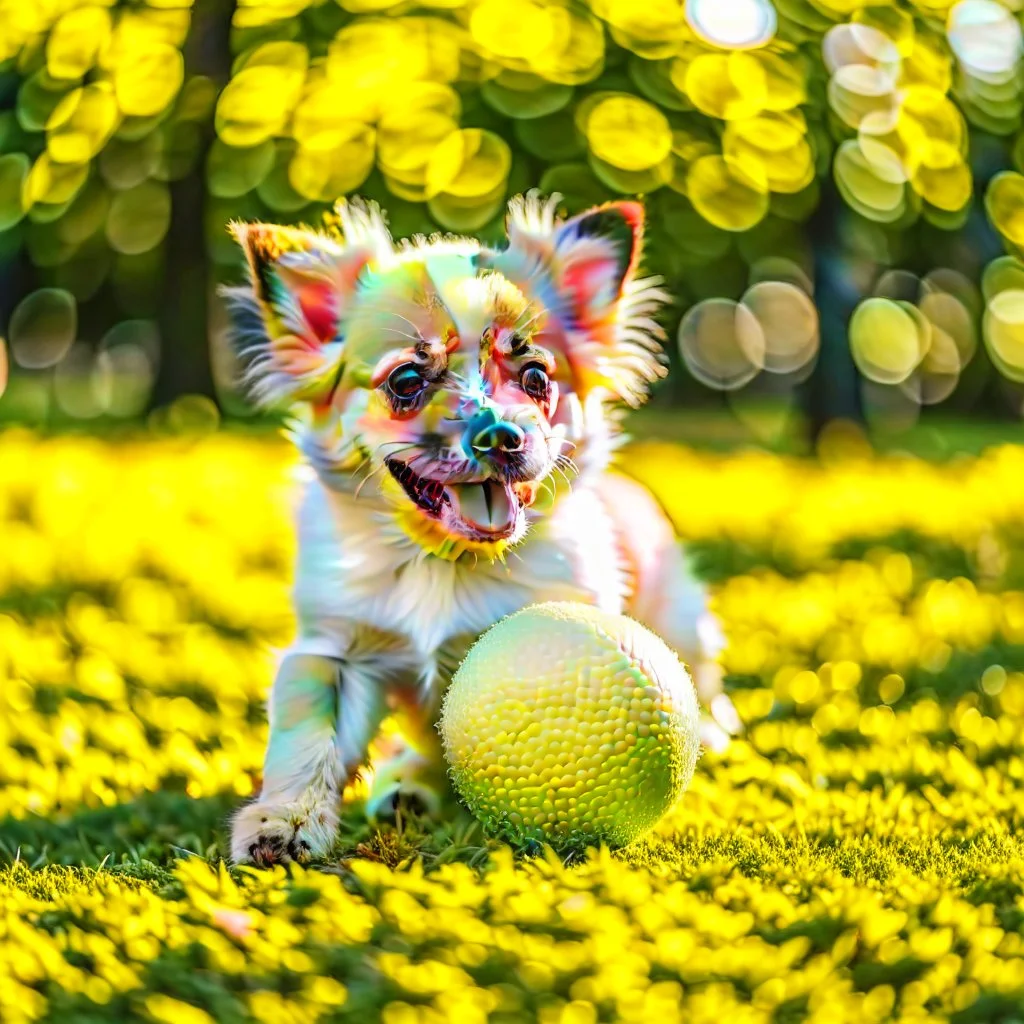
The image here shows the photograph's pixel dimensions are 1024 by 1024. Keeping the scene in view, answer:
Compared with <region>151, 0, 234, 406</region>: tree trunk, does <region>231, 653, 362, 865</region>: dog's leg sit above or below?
above

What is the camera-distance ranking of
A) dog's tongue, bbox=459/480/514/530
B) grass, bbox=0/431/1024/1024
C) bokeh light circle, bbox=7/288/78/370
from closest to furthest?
grass, bbox=0/431/1024/1024 → dog's tongue, bbox=459/480/514/530 → bokeh light circle, bbox=7/288/78/370

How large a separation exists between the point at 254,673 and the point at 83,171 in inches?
274

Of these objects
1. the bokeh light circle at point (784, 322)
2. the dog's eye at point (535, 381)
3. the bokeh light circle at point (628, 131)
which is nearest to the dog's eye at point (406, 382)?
the dog's eye at point (535, 381)

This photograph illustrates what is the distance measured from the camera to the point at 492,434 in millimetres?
3361

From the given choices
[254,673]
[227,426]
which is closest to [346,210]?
[254,673]

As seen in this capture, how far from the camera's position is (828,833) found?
3.66 m

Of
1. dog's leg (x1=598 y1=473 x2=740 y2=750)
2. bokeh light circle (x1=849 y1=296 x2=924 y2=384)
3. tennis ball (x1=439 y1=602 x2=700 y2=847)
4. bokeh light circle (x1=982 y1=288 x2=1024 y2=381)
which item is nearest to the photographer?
tennis ball (x1=439 y1=602 x2=700 y2=847)

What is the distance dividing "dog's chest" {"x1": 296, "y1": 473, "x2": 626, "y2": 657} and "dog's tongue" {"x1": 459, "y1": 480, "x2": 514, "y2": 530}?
24 centimetres

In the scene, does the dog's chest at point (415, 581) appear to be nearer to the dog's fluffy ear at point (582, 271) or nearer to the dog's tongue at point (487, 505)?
the dog's tongue at point (487, 505)

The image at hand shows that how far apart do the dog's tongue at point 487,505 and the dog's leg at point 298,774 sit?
552 mm

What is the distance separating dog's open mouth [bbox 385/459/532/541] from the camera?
3.52 meters

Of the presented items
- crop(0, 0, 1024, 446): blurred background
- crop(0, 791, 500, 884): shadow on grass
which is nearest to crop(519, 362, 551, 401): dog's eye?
crop(0, 791, 500, 884): shadow on grass

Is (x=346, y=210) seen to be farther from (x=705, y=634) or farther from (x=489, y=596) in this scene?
(x=705, y=634)

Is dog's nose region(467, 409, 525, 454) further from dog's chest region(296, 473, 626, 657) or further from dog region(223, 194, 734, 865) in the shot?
dog's chest region(296, 473, 626, 657)
